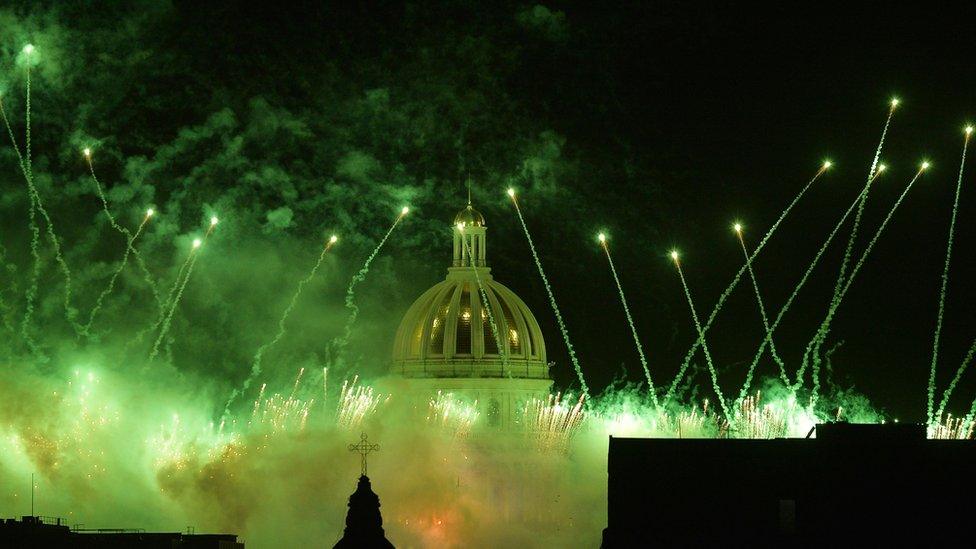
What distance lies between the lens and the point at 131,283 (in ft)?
357

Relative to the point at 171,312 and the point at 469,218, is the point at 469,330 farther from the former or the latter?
the point at 171,312

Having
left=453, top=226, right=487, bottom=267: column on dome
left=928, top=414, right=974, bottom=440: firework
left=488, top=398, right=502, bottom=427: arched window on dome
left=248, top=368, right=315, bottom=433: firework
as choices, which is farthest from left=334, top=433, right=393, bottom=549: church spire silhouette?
left=453, top=226, right=487, bottom=267: column on dome

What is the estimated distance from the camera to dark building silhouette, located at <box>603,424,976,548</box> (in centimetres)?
7650

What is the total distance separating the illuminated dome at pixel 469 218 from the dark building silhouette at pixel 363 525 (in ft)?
208

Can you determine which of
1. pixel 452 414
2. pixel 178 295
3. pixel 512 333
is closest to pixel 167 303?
pixel 178 295

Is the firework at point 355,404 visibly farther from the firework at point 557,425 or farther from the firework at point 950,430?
the firework at point 950,430

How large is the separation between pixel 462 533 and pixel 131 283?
17.0 m

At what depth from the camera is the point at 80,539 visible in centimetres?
8938

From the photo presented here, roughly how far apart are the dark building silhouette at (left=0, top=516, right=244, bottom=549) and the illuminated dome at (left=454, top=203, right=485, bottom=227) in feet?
168

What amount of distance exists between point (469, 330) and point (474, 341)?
0.71 meters

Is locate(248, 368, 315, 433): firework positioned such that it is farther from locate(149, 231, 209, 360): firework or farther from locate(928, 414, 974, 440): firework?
locate(928, 414, 974, 440): firework

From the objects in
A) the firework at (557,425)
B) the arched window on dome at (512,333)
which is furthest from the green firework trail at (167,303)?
the arched window on dome at (512,333)

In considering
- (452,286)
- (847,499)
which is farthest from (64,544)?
(452,286)

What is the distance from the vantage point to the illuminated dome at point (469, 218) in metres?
145
